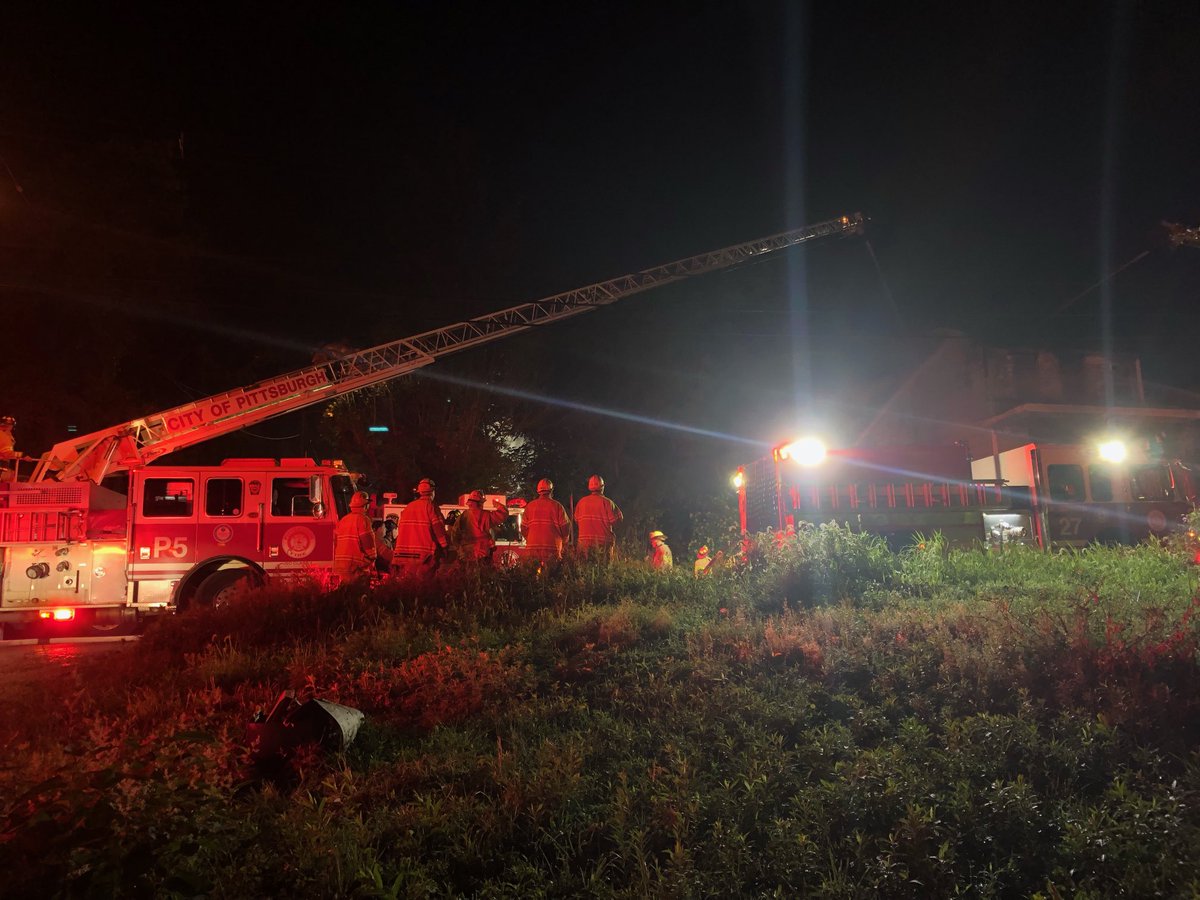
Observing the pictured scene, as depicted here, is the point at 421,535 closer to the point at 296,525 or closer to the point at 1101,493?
the point at 296,525

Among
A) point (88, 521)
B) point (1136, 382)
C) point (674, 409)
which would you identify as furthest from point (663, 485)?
point (88, 521)

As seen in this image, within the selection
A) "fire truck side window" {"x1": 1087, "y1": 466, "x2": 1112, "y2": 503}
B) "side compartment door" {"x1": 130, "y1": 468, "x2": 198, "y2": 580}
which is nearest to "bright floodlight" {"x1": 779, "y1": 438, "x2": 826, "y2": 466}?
"fire truck side window" {"x1": 1087, "y1": 466, "x2": 1112, "y2": 503}

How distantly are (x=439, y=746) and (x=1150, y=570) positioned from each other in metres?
7.01

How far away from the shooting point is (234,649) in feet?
21.4

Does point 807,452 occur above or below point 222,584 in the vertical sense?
above

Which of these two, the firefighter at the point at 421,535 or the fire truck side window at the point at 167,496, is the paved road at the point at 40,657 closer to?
the fire truck side window at the point at 167,496

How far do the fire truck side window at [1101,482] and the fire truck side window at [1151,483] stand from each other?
51cm

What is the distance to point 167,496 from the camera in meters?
11.3

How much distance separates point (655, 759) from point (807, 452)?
8.55m

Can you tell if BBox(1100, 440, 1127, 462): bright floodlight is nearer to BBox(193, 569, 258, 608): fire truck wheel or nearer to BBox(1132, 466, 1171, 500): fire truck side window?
BBox(1132, 466, 1171, 500): fire truck side window

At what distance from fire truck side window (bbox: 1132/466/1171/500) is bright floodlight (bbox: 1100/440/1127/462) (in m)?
→ 0.37

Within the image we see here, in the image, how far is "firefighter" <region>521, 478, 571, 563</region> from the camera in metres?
10.2

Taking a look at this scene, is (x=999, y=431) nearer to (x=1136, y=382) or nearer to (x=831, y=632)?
(x=1136, y=382)

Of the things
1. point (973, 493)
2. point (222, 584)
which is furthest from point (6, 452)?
point (973, 493)
